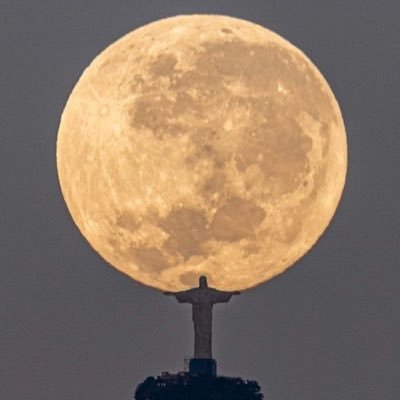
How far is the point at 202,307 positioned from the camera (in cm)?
10294

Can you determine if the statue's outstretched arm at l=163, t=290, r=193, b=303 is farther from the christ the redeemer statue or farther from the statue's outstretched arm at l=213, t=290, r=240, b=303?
the statue's outstretched arm at l=213, t=290, r=240, b=303

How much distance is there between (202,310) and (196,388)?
381cm

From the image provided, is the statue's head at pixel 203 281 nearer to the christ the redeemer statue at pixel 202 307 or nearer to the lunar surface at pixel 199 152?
the christ the redeemer statue at pixel 202 307

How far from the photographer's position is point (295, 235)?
99188 millimetres

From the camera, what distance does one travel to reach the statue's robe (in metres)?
102

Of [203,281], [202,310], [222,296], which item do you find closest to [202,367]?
[202,310]

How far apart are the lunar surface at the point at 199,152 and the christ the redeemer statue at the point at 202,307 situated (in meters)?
1.64

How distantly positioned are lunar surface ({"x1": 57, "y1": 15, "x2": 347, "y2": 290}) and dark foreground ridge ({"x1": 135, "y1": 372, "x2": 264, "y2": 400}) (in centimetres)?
635

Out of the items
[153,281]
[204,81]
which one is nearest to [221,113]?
[204,81]

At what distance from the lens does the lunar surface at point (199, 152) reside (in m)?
95.9

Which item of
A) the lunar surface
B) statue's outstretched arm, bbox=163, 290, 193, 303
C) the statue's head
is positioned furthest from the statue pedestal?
the lunar surface

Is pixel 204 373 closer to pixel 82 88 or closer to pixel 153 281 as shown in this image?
pixel 153 281

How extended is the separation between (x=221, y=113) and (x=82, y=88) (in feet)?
22.5

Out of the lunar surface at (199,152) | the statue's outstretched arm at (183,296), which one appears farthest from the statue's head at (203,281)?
the statue's outstretched arm at (183,296)
